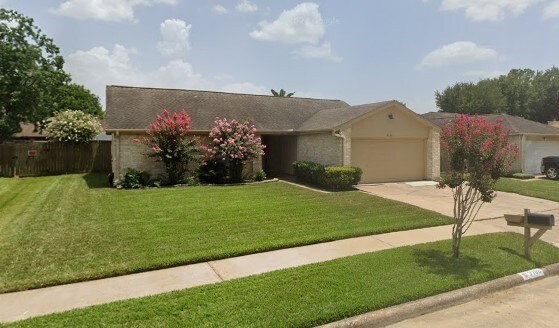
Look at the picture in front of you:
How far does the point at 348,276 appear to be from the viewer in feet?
16.9

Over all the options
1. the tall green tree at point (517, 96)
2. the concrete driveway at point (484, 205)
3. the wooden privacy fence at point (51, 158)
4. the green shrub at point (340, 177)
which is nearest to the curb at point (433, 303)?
the concrete driveway at point (484, 205)

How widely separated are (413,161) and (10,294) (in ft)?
52.9

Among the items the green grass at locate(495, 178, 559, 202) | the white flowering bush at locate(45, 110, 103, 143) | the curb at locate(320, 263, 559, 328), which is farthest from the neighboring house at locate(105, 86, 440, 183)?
the curb at locate(320, 263, 559, 328)

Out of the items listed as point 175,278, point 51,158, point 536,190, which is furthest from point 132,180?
point 536,190

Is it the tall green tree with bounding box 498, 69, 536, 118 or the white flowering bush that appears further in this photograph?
the tall green tree with bounding box 498, 69, 536, 118

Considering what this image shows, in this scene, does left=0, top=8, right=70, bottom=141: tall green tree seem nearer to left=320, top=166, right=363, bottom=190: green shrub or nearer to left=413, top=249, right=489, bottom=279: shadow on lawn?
left=320, top=166, right=363, bottom=190: green shrub

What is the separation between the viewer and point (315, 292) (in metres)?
4.63

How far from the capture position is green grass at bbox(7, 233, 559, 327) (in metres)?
3.93

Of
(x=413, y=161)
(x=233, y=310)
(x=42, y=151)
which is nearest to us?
(x=233, y=310)

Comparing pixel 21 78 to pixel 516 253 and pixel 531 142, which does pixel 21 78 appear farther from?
pixel 531 142

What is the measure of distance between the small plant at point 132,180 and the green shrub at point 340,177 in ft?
24.8

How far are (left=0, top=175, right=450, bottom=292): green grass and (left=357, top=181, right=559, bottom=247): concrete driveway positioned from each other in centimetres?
Result: 105

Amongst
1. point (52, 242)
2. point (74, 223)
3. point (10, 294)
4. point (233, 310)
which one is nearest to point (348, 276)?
point (233, 310)

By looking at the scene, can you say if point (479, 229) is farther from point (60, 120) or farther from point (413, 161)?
point (60, 120)
